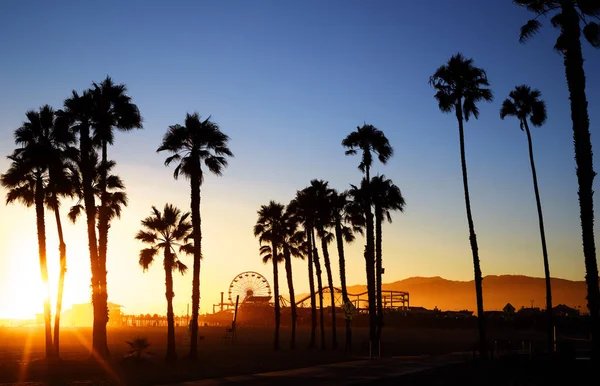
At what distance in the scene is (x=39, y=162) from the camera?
45219 mm

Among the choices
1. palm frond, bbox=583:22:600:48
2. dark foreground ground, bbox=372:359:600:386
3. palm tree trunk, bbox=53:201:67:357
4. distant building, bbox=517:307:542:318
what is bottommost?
distant building, bbox=517:307:542:318

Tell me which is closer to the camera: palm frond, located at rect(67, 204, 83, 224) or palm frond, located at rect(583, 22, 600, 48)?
palm frond, located at rect(583, 22, 600, 48)

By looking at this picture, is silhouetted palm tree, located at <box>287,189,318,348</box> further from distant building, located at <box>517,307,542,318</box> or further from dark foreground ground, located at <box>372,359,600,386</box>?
distant building, located at <box>517,307,542,318</box>

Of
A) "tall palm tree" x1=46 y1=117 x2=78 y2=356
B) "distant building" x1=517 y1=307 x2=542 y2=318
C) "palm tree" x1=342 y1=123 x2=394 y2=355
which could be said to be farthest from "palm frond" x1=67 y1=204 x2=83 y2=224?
"distant building" x1=517 y1=307 x2=542 y2=318

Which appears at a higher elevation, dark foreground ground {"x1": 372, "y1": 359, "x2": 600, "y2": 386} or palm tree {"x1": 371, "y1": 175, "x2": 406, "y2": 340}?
palm tree {"x1": 371, "y1": 175, "x2": 406, "y2": 340}

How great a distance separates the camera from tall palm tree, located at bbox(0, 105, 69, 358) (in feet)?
149

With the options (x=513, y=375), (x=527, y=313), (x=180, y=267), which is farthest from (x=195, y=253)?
(x=527, y=313)

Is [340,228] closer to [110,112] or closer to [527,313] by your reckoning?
[110,112]

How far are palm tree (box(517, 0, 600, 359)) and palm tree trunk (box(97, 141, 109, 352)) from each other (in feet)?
92.4

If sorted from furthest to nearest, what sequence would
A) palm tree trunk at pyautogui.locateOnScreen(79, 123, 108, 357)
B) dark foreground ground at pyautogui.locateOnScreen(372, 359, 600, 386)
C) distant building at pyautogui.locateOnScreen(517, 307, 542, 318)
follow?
distant building at pyautogui.locateOnScreen(517, 307, 542, 318) < palm tree trunk at pyautogui.locateOnScreen(79, 123, 108, 357) < dark foreground ground at pyautogui.locateOnScreen(372, 359, 600, 386)

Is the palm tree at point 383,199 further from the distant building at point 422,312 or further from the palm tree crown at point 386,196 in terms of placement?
the distant building at point 422,312

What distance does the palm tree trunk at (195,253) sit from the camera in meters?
45.3

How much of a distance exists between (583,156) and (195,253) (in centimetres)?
2678

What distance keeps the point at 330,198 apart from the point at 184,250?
22592 millimetres
